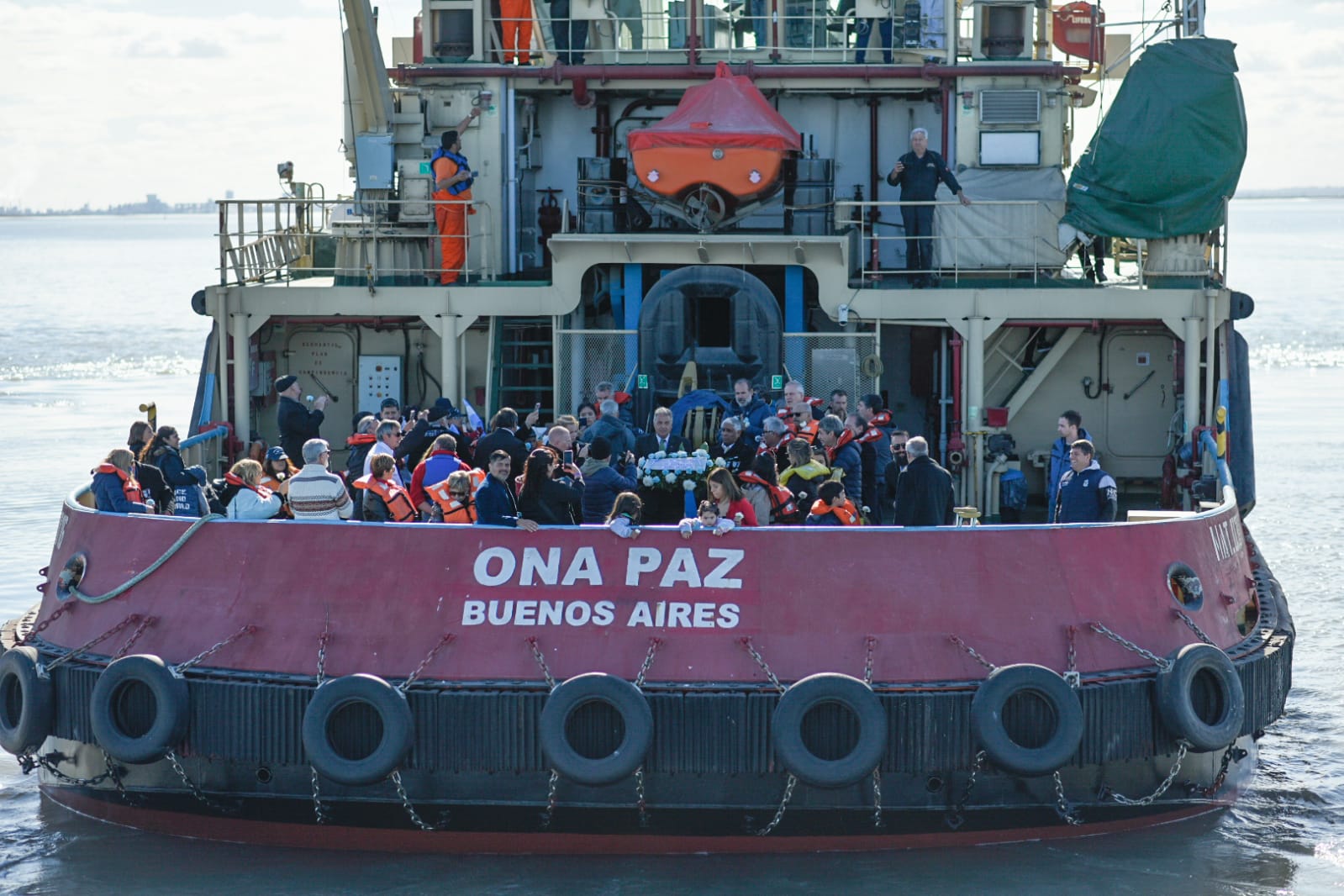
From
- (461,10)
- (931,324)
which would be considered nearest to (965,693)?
(931,324)

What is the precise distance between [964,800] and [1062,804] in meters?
0.52

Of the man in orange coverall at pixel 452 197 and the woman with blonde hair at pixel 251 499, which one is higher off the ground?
the man in orange coverall at pixel 452 197

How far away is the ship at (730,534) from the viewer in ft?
28.4

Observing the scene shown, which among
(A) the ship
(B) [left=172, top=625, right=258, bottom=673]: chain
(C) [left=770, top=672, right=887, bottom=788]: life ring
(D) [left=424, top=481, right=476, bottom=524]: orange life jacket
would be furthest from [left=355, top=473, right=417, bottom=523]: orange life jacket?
(C) [left=770, top=672, right=887, bottom=788]: life ring

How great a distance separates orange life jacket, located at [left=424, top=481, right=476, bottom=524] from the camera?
9.52 meters

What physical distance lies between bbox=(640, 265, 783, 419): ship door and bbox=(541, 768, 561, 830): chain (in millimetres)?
4730

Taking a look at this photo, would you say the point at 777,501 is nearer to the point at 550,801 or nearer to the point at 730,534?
the point at 730,534

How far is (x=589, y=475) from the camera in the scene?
996 centimetres

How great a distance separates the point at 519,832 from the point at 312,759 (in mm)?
1085

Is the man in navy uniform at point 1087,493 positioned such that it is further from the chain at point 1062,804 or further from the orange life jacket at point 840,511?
the chain at point 1062,804

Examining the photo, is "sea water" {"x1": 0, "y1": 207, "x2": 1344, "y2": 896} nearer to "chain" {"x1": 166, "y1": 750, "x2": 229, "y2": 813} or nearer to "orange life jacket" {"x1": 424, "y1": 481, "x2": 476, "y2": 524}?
"chain" {"x1": 166, "y1": 750, "x2": 229, "y2": 813}

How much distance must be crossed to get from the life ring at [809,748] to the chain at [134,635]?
3223mm

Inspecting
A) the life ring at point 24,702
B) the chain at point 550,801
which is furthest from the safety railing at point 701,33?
the chain at point 550,801

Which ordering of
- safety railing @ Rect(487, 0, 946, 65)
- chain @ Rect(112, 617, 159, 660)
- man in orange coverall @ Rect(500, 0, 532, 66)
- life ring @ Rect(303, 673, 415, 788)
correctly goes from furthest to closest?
man in orange coverall @ Rect(500, 0, 532, 66), safety railing @ Rect(487, 0, 946, 65), chain @ Rect(112, 617, 159, 660), life ring @ Rect(303, 673, 415, 788)
